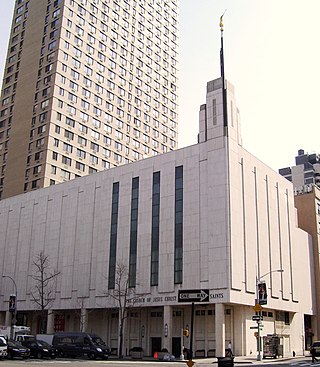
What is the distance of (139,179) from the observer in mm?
64625

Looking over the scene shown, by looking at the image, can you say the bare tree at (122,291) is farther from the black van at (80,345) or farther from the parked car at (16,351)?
the parked car at (16,351)

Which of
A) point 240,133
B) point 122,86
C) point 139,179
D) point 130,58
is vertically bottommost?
point 139,179

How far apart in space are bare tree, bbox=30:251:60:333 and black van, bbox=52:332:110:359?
55.3 feet

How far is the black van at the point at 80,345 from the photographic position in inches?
1903

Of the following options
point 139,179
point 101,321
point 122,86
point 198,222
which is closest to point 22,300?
point 101,321

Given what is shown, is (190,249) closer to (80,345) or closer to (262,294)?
(262,294)

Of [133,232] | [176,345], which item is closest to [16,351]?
[176,345]

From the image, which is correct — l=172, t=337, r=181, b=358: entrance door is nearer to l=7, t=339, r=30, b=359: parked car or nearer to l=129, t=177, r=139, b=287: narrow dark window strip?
l=129, t=177, r=139, b=287: narrow dark window strip

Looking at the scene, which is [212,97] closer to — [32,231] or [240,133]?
[240,133]

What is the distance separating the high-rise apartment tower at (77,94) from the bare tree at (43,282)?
60.3 ft

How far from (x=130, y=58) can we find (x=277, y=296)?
6941 centimetres

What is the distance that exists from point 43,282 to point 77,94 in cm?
4157

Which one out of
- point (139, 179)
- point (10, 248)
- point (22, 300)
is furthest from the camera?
point (10, 248)

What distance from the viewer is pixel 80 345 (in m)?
49.6
